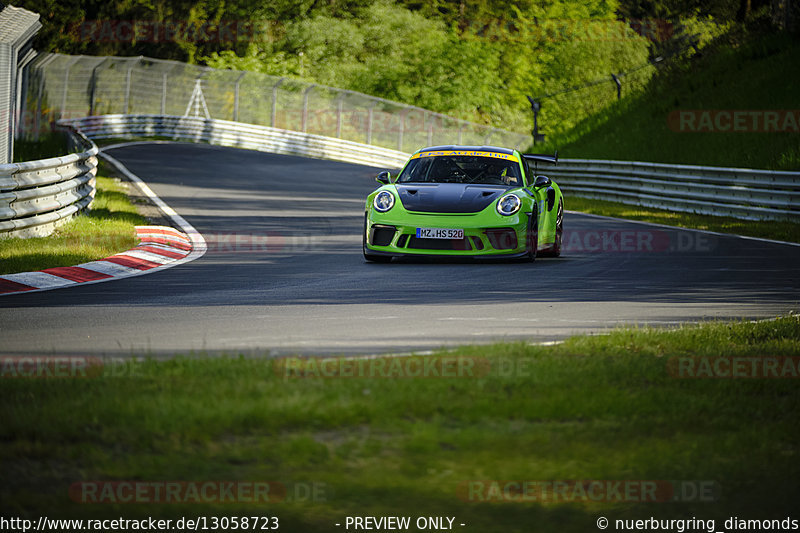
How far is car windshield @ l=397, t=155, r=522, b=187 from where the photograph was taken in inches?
528

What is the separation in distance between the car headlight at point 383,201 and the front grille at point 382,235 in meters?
0.20

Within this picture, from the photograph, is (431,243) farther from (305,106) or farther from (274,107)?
(274,107)

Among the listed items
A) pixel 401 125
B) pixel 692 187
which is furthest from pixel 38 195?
pixel 401 125

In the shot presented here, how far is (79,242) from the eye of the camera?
42.6ft

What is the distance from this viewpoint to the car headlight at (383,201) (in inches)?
490

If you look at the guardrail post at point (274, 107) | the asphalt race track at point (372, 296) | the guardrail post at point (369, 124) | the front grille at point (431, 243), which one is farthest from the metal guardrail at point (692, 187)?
the guardrail post at point (274, 107)

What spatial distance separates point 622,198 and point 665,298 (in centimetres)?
1677

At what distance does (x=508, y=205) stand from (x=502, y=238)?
37cm

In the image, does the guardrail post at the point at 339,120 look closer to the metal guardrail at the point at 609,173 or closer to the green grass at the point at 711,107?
the metal guardrail at the point at 609,173

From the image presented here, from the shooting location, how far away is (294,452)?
4.56m

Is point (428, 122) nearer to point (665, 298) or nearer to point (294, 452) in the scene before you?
point (665, 298)

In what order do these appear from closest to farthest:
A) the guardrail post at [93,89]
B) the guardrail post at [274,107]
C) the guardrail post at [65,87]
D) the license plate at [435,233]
Result: the license plate at [435,233]
the guardrail post at [65,87]
the guardrail post at [93,89]
the guardrail post at [274,107]

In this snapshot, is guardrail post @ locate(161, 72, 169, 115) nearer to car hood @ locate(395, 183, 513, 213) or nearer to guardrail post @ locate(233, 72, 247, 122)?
guardrail post @ locate(233, 72, 247, 122)

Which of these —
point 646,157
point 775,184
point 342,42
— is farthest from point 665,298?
point 342,42
